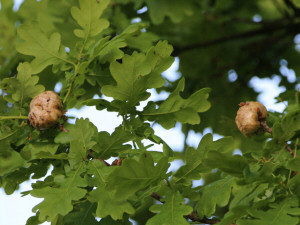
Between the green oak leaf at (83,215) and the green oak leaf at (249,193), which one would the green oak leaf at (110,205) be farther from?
the green oak leaf at (249,193)

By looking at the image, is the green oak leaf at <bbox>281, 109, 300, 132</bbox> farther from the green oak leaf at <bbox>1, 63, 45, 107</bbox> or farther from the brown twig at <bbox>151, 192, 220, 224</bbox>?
the green oak leaf at <bbox>1, 63, 45, 107</bbox>

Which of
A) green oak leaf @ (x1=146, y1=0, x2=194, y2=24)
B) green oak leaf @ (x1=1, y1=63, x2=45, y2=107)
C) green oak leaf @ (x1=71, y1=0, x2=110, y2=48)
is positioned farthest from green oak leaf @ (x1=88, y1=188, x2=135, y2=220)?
green oak leaf @ (x1=146, y1=0, x2=194, y2=24)

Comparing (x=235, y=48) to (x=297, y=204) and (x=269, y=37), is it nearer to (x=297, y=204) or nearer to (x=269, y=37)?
(x=269, y=37)

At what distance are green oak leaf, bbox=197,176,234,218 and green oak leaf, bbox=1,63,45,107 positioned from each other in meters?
0.75

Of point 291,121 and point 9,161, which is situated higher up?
point 291,121

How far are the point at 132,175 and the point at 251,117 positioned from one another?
1.72 ft

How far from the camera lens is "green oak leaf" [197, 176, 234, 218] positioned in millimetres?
1596

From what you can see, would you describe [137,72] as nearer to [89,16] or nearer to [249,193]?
[89,16]

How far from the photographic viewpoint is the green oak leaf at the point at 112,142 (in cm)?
156

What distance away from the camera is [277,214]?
139 cm

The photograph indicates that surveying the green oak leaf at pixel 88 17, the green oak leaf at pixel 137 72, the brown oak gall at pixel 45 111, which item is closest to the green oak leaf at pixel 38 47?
the green oak leaf at pixel 88 17

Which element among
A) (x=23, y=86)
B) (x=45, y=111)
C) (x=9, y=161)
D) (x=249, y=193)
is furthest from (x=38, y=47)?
(x=249, y=193)

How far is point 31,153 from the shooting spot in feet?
5.36

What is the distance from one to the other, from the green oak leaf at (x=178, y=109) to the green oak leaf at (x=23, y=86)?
1.43 ft
